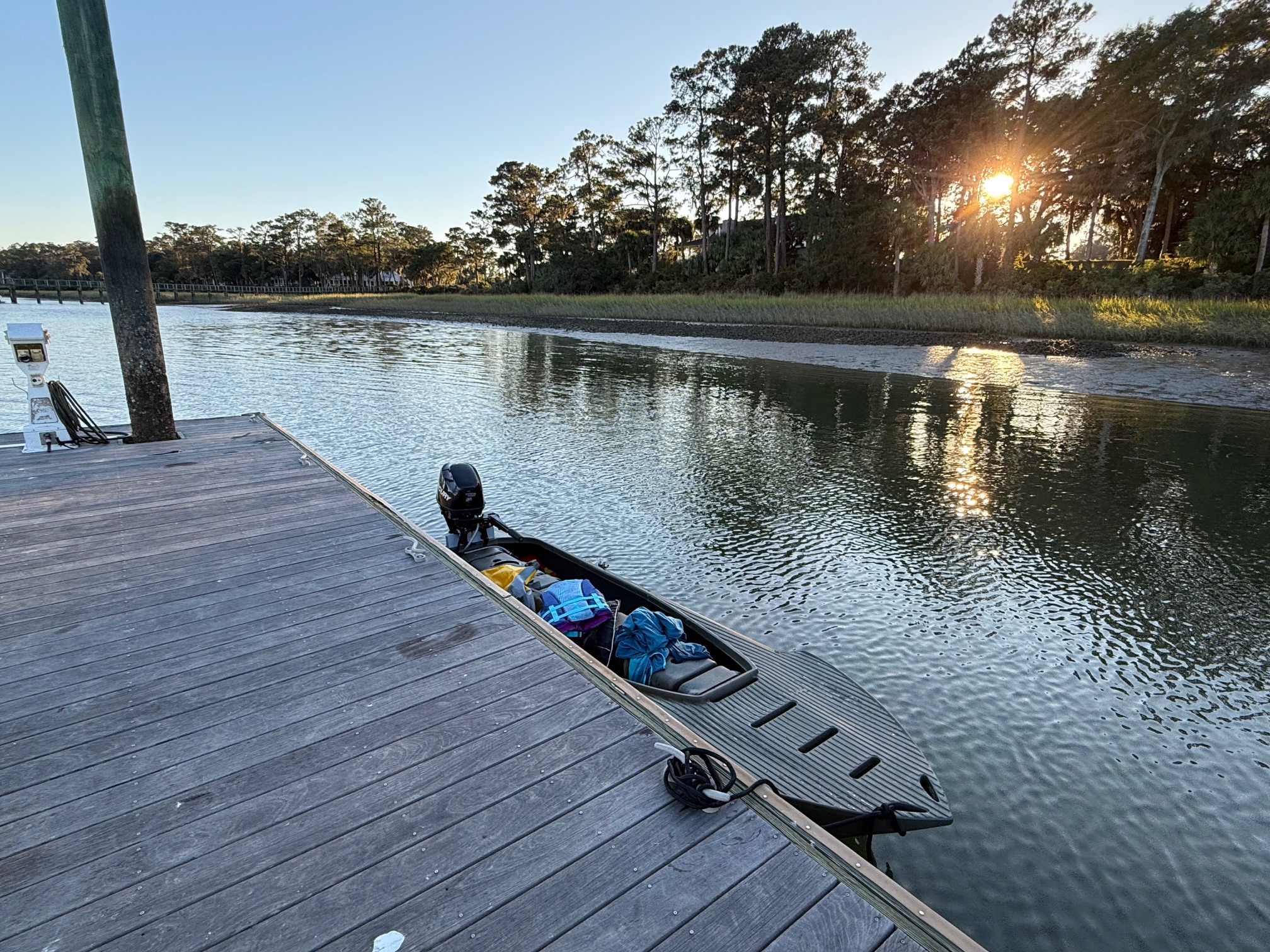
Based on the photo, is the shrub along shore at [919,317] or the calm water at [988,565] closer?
the calm water at [988,565]

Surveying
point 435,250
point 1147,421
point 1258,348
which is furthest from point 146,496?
point 435,250

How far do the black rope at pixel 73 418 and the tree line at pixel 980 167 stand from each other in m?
31.1

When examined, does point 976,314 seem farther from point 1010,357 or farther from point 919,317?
point 1010,357

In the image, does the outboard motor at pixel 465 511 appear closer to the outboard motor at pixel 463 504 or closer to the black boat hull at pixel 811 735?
the outboard motor at pixel 463 504

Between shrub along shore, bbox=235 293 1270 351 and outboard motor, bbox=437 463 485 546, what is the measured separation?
18.3 m

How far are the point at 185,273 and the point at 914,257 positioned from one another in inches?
4048

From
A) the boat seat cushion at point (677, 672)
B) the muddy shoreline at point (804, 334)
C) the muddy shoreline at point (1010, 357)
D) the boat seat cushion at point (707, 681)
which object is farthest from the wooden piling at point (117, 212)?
the muddy shoreline at point (804, 334)

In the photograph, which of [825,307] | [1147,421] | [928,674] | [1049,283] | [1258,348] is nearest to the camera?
[928,674]

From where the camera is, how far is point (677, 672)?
301 centimetres

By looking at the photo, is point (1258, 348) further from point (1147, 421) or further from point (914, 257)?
point (914, 257)

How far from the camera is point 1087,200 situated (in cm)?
3769

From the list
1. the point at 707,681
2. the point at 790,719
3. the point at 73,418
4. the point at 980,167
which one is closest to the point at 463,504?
the point at 707,681

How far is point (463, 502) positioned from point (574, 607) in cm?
141

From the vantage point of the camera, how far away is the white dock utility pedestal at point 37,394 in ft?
18.4
